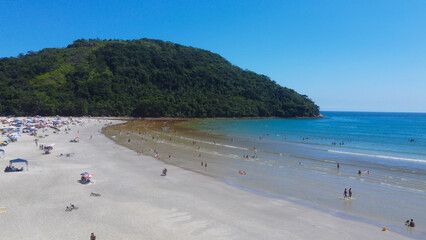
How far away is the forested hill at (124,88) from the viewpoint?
121 metres

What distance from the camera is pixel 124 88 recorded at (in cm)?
15038

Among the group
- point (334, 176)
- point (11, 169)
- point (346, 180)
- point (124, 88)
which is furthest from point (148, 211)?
point (124, 88)

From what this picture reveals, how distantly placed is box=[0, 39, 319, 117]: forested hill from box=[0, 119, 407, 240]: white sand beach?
98486 mm

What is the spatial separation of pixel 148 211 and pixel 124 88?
14113 cm

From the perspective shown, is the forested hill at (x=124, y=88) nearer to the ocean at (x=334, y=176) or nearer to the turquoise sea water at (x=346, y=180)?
the ocean at (x=334, y=176)

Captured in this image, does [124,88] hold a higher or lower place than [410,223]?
higher

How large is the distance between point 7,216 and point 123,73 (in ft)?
522

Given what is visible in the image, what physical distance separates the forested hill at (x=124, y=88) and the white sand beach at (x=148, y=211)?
323 feet

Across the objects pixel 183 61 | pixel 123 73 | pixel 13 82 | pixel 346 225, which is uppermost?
pixel 183 61

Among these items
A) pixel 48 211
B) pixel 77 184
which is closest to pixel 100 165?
pixel 77 184

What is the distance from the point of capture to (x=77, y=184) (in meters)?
24.4

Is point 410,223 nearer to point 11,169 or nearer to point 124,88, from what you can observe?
point 11,169

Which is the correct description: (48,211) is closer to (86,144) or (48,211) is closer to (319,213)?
(319,213)

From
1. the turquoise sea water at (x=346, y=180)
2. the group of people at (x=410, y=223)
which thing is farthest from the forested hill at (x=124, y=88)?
the group of people at (x=410, y=223)
